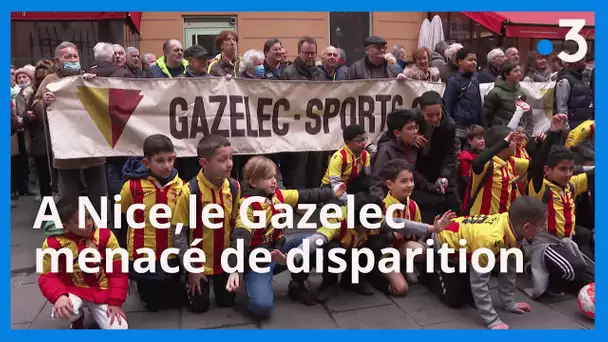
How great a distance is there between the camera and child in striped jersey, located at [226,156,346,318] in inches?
147

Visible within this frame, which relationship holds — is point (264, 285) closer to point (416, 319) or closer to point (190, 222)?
point (190, 222)

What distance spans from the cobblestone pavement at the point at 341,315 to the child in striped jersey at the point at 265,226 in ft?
0.56

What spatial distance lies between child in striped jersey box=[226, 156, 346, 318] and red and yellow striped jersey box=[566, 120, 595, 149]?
225cm

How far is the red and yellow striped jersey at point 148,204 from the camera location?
12.8 ft

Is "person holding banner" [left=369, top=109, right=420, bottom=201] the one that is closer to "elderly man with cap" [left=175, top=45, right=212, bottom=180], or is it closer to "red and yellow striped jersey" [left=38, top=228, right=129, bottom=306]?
"elderly man with cap" [left=175, top=45, right=212, bottom=180]

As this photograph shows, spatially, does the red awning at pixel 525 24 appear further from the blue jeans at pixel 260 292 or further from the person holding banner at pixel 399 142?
the blue jeans at pixel 260 292

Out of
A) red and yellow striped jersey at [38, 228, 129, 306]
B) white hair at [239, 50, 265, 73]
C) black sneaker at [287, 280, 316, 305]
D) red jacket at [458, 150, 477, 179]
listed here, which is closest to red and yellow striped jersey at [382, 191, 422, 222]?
black sneaker at [287, 280, 316, 305]

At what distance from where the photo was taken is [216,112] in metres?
5.25

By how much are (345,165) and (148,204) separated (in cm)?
170

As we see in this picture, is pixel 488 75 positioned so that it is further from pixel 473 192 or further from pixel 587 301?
pixel 587 301

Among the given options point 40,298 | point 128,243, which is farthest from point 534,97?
point 40,298

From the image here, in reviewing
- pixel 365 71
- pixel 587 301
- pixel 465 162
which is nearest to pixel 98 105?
pixel 365 71

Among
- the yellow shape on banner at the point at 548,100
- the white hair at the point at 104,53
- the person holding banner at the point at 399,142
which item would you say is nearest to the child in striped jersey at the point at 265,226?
the person holding banner at the point at 399,142

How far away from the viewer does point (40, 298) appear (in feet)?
13.3
